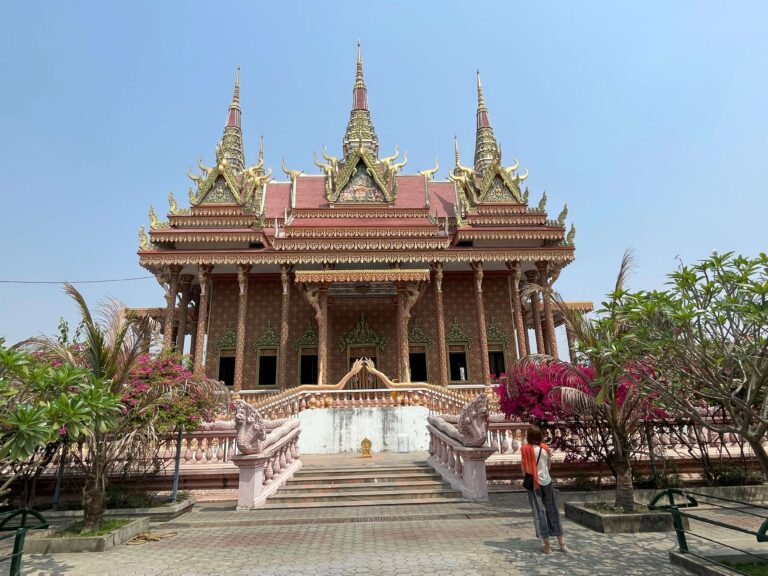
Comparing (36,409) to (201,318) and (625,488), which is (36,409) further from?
(201,318)

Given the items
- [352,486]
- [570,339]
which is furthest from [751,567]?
[352,486]

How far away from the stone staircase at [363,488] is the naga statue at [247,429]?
3.01ft

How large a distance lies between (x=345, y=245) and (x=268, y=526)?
1127 centimetres

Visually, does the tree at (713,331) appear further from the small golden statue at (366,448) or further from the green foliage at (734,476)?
the small golden statue at (366,448)

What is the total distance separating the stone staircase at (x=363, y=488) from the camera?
6938mm

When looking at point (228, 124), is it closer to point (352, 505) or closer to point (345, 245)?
point (345, 245)

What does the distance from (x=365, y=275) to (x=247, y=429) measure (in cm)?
911

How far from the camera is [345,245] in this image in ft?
52.9

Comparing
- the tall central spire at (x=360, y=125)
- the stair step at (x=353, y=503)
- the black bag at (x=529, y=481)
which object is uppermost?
the tall central spire at (x=360, y=125)

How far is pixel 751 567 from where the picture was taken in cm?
349

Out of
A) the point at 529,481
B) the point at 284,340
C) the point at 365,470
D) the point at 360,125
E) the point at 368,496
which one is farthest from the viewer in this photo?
the point at 360,125

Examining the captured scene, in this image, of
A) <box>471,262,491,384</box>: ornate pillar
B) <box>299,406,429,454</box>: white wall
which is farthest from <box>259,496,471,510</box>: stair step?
<box>471,262,491,384</box>: ornate pillar

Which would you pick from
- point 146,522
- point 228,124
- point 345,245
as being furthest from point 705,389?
point 228,124

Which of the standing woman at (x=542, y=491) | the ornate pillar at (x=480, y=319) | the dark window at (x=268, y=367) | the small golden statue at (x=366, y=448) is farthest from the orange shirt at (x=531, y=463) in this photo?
the dark window at (x=268, y=367)
